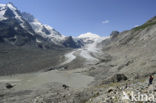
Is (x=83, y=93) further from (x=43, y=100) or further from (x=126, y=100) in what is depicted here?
(x=126, y=100)

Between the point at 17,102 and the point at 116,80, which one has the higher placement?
the point at 116,80

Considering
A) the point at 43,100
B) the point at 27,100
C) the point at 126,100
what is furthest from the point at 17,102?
the point at 126,100

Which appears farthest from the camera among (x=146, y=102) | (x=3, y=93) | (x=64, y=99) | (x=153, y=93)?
(x=3, y=93)

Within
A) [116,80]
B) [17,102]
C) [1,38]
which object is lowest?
[17,102]

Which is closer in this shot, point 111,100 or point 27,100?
point 111,100

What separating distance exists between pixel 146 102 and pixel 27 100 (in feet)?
80.8

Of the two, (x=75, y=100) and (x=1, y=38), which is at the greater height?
(x=1, y=38)

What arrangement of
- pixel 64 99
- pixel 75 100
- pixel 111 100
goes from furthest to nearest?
pixel 64 99, pixel 75 100, pixel 111 100

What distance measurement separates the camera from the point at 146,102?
46.0ft

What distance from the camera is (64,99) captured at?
85.5 ft

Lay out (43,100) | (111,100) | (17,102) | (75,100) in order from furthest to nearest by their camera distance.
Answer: (17,102) → (43,100) → (75,100) → (111,100)

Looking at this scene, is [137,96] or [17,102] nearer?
[137,96]

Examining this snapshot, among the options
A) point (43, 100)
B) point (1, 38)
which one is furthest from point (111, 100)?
point (1, 38)

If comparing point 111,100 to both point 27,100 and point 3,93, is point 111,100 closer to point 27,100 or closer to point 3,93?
point 27,100
